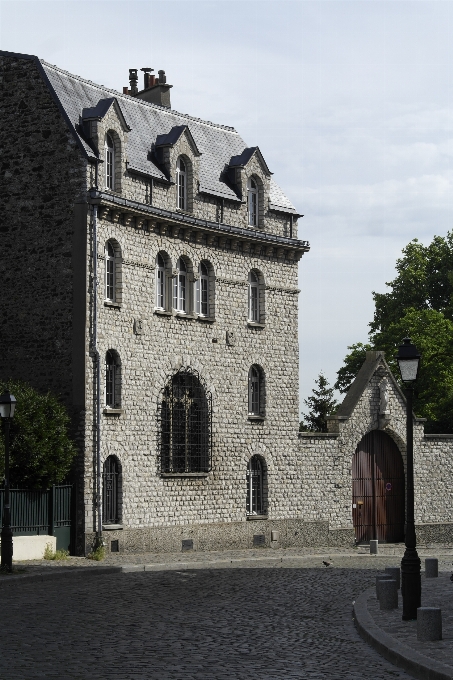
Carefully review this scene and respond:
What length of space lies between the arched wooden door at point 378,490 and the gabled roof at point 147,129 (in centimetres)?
832

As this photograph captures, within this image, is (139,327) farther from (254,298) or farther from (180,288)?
(254,298)

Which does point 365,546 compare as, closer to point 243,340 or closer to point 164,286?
point 243,340

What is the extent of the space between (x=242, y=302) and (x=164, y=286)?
3.23 metres

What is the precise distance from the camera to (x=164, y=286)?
3409 cm

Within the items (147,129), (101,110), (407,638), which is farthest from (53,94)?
(407,638)

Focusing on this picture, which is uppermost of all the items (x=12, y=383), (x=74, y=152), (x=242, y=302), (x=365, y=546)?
(x=74, y=152)

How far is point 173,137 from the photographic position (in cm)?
3484

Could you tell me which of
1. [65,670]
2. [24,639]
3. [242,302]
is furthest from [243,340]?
[65,670]

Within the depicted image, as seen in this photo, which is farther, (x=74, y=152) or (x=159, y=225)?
(x=159, y=225)

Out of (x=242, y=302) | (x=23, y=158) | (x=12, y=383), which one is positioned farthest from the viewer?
(x=242, y=302)

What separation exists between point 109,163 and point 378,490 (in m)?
14.5

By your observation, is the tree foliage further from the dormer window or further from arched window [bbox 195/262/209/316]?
the dormer window

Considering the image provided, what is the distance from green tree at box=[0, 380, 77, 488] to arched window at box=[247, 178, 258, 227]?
34.4ft

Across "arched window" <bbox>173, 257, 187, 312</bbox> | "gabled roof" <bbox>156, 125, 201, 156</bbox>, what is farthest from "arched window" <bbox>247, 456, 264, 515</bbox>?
"gabled roof" <bbox>156, 125, 201, 156</bbox>
